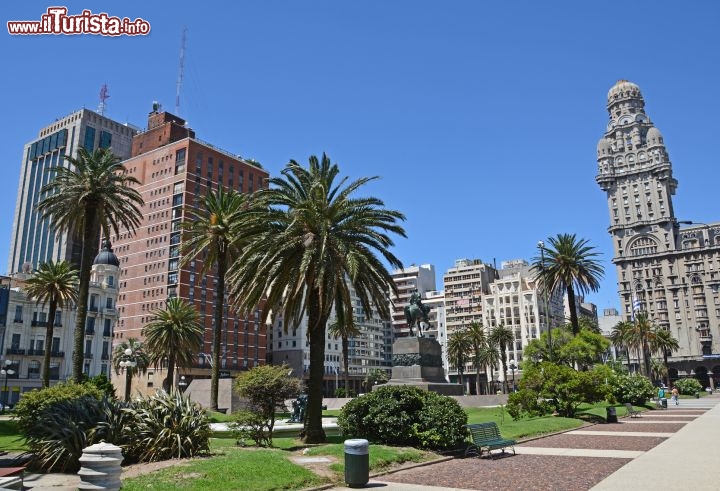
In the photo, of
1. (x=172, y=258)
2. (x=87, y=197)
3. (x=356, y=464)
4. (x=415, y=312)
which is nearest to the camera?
(x=356, y=464)

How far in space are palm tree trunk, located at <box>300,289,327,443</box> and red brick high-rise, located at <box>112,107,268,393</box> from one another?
87459mm

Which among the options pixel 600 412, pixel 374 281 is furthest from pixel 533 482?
pixel 600 412

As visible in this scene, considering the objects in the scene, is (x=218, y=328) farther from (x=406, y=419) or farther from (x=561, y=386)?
(x=406, y=419)

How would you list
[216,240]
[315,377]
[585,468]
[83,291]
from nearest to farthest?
1. [585,468]
2. [315,377]
3. [83,291]
4. [216,240]

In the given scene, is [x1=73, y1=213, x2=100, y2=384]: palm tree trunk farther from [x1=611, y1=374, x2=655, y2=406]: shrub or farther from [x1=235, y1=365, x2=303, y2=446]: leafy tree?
[x1=611, y1=374, x2=655, y2=406]: shrub

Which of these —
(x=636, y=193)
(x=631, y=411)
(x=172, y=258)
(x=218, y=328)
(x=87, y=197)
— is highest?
(x=636, y=193)

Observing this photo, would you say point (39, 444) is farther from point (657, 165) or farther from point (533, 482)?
point (657, 165)

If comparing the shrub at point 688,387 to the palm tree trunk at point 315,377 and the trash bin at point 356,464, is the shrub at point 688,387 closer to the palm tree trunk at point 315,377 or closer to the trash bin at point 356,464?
the palm tree trunk at point 315,377

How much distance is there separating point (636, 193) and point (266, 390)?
149332 mm

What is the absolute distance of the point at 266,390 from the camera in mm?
20734

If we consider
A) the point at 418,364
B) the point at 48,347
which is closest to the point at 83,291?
the point at 48,347

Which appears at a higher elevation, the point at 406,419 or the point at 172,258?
the point at 172,258

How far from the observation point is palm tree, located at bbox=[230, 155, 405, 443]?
22.0 m

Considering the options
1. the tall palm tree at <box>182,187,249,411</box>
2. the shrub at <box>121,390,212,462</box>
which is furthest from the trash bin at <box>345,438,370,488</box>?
the tall palm tree at <box>182,187,249,411</box>
